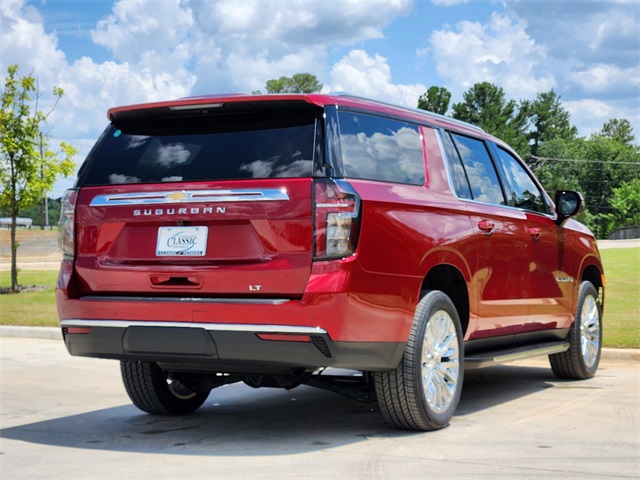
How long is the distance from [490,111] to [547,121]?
54.4 m

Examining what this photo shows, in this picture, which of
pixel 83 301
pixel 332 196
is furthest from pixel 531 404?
pixel 83 301

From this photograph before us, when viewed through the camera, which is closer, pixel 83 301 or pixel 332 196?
pixel 332 196

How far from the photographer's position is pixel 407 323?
611cm

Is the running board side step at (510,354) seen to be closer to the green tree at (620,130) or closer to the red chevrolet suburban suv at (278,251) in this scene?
the red chevrolet suburban suv at (278,251)

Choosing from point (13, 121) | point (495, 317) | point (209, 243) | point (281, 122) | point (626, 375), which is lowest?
point (626, 375)

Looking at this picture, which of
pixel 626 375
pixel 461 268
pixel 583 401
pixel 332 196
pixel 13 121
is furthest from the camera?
pixel 13 121

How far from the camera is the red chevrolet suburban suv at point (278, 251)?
572cm

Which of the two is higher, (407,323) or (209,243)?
(209,243)

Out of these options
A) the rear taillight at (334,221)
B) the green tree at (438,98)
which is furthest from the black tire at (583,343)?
the green tree at (438,98)

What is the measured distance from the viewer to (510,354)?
7488mm

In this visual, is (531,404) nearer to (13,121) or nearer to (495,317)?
(495,317)

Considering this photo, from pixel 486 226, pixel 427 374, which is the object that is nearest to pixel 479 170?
pixel 486 226

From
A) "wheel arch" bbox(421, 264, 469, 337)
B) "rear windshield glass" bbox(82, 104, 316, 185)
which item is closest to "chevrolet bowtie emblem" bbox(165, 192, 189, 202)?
"rear windshield glass" bbox(82, 104, 316, 185)

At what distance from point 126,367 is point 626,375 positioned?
16.0 ft
